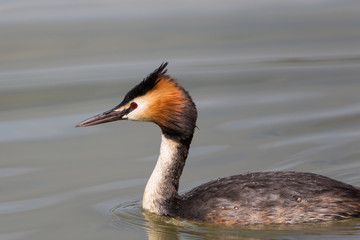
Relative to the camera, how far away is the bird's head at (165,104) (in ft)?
24.8

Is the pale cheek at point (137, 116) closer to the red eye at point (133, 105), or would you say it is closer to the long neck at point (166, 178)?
the red eye at point (133, 105)

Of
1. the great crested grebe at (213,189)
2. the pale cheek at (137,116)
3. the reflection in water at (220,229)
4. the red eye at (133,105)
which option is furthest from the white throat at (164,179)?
the red eye at (133,105)

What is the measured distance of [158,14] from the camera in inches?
551

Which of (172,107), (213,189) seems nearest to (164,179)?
(213,189)

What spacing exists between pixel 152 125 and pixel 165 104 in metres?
2.90

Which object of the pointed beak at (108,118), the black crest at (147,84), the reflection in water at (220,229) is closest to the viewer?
the reflection in water at (220,229)

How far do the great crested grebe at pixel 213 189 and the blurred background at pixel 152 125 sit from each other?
13 centimetres

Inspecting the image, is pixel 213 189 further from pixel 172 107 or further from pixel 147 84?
pixel 147 84

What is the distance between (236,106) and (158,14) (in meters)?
3.44

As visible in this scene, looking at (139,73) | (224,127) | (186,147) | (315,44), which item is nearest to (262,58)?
(315,44)

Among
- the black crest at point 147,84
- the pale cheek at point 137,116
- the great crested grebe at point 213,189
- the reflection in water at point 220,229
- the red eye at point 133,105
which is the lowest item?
the reflection in water at point 220,229

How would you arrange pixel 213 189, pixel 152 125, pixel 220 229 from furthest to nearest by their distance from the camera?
pixel 152 125
pixel 213 189
pixel 220 229

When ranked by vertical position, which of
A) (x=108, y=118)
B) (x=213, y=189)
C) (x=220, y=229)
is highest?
(x=108, y=118)

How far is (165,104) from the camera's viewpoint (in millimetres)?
7594
